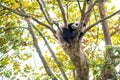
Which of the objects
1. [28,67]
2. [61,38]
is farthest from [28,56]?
[61,38]

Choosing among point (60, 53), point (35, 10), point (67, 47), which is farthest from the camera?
point (60, 53)

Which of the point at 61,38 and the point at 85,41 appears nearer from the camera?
the point at 61,38

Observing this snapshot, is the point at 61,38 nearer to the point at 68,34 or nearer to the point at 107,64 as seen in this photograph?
the point at 68,34

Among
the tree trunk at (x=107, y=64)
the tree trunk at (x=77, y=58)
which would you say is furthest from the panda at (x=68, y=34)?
the tree trunk at (x=107, y=64)

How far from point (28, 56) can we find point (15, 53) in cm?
83

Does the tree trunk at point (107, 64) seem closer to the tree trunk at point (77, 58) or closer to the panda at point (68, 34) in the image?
the tree trunk at point (77, 58)

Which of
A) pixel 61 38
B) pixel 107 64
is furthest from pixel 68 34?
pixel 107 64

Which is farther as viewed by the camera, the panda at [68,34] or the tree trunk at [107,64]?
the panda at [68,34]

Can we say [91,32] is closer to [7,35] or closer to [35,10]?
[35,10]

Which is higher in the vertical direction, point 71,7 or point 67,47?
point 71,7

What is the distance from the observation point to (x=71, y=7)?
21.1 feet

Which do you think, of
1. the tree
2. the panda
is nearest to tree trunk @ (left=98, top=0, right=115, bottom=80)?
the tree

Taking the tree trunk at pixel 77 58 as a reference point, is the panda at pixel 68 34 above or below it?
above

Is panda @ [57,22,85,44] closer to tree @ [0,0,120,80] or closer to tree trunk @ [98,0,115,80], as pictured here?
tree @ [0,0,120,80]
